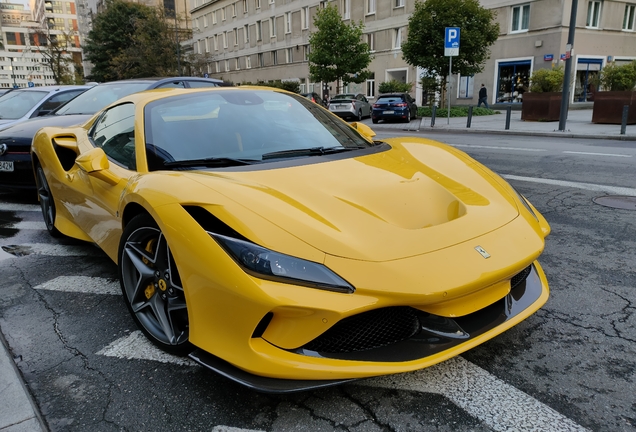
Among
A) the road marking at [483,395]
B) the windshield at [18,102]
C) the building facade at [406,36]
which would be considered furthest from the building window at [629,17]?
the road marking at [483,395]

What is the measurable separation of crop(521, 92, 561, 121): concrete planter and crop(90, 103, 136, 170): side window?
1878 centimetres

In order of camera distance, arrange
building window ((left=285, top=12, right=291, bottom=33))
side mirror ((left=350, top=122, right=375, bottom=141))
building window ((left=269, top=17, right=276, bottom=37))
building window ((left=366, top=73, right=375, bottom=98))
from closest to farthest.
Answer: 1. side mirror ((left=350, top=122, right=375, bottom=141))
2. building window ((left=366, top=73, right=375, bottom=98))
3. building window ((left=285, top=12, right=291, bottom=33))
4. building window ((left=269, top=17, right=276, bottom=37))

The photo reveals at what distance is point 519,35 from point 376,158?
3010 cm

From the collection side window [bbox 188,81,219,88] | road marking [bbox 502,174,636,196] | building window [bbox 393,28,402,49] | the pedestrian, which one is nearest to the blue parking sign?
side window [bbox 188,81,219,88]

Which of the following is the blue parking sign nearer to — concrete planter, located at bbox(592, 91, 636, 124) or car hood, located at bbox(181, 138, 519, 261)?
concrete planter, located at bbox(592, 91, 636, 124)

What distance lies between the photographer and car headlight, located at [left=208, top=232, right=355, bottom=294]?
1.82m

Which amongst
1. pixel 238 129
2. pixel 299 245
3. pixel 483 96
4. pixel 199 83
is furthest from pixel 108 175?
pixel 483 96

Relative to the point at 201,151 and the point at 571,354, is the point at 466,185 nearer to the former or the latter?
the point at 571,354

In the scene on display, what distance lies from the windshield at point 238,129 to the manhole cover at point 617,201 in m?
3.42

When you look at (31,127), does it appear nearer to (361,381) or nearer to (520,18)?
(361,381)

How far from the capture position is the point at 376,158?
2973 millimetres

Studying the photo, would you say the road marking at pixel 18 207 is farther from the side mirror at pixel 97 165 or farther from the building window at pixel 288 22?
the building window at pixel 288 22

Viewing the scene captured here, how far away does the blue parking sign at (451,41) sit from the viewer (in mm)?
17044

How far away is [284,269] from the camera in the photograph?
1850 mm
